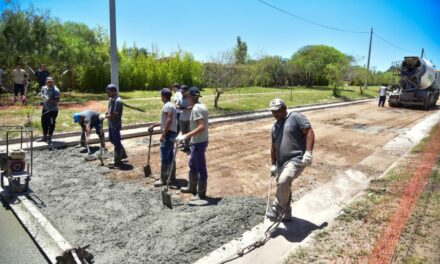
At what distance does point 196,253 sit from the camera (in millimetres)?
3975

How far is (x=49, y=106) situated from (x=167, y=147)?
4188 millimetres

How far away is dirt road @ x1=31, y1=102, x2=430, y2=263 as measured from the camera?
163 inches

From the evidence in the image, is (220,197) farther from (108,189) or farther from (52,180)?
(52,180)

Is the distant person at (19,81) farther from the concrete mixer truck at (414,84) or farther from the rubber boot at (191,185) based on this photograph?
the concrete mixer truck at (414,84)

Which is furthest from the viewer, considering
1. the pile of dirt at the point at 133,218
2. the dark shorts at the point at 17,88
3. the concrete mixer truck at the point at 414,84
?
the concrete mixer truck at the point at 414,84

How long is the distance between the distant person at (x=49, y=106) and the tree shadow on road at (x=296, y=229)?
21.6 ft

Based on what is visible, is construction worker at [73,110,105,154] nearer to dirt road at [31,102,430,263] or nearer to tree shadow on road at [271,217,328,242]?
dirt road at [31,102,430,263]

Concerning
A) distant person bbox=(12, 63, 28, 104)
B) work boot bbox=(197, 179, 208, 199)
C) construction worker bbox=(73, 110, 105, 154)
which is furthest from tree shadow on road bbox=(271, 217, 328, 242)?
distant person bbox=(12, 63, 28, 104)

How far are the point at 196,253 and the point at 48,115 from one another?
6.44m

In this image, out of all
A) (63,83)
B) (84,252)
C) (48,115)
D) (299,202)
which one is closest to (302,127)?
(299,202)

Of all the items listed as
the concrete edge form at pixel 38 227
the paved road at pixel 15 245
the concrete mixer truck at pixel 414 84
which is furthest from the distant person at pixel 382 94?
the paved road at pixel 15 245

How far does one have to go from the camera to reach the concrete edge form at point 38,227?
13.0 ft

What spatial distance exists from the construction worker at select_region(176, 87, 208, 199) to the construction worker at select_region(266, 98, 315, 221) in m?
1.21

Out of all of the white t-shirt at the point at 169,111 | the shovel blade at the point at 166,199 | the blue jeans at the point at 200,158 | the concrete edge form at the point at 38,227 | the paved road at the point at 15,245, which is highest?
the white t-shirt at the point at 169,111
